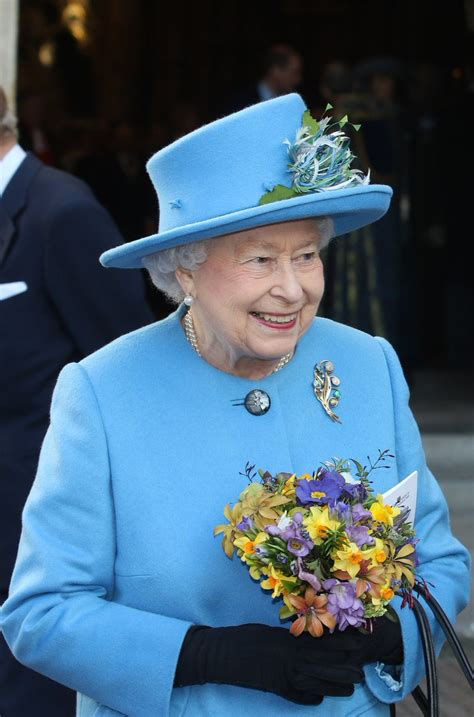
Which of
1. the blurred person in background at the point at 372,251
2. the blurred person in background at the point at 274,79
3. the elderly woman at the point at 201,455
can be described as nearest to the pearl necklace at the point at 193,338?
the elderly woman at the point at 201,455

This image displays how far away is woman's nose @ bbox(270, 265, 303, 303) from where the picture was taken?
94.7 inches

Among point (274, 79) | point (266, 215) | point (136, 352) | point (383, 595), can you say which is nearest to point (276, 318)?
point (266, 215)

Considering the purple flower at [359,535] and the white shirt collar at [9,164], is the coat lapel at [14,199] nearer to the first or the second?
the white shirt collar at [9,164]

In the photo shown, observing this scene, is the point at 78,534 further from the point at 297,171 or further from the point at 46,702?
the point at 46,702

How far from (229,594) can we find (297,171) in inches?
28.6

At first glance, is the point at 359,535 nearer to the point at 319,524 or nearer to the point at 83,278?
the point at 319,524

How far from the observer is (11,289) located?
3732mm

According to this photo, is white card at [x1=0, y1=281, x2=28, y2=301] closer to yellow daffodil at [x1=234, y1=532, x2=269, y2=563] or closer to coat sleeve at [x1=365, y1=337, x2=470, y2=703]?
coat sleeve at [x1=365, y1=337, x2=470, y2=703]

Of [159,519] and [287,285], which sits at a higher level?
[287,285]

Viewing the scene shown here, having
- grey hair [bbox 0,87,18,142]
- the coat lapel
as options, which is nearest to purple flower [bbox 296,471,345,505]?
the coat lapel

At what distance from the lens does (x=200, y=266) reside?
98.7 inches

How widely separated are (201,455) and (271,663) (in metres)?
0.42

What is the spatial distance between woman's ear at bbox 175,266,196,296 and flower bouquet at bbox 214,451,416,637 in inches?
17.2

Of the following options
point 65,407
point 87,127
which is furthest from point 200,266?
point 87,127
